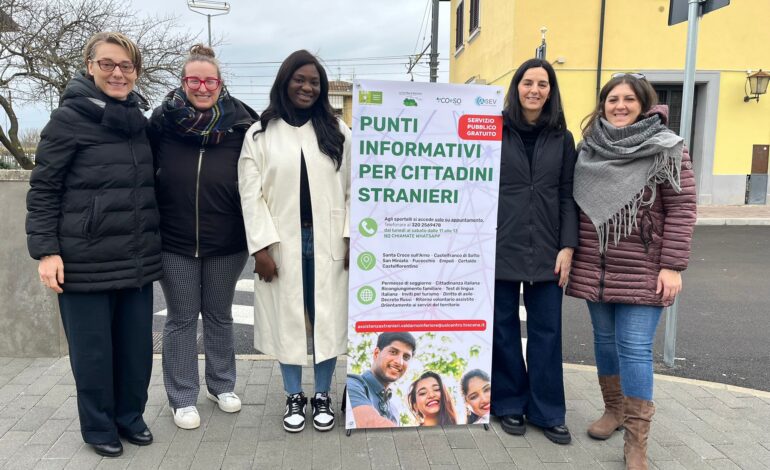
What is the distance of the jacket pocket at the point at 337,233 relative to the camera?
123 inches

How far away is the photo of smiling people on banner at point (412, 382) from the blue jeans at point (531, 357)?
0.15 meters

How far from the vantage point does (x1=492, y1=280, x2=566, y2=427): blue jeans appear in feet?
10.5

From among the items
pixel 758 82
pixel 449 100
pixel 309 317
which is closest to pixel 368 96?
pixel 449 100

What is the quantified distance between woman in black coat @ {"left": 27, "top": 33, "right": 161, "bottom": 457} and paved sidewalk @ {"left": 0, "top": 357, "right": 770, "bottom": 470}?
→ 0.27 m

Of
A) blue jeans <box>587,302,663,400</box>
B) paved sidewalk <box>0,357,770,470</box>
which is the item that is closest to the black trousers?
paved sidewalk <box>0,357,770,470</box>

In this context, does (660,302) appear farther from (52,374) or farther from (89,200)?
(52,374)

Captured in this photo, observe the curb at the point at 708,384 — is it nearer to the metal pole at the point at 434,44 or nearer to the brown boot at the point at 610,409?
the brown boot at the point at 610,409

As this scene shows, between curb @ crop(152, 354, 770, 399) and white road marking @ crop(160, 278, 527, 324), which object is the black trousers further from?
white road marking @ crop(160, 278, 527, 324)

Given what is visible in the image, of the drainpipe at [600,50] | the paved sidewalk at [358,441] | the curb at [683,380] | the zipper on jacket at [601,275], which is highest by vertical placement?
the drainpipe at [600,50]

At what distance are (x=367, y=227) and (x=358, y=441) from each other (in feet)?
3.94

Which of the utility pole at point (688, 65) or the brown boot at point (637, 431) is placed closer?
the brown boot at point (637, 431)

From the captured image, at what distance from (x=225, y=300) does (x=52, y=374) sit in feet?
5.22

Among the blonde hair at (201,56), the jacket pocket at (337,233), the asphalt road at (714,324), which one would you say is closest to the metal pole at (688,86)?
the asphalt road at (714,324)

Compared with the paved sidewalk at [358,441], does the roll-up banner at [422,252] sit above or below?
above
